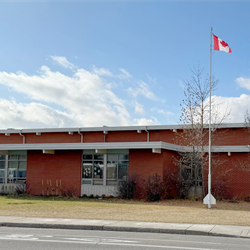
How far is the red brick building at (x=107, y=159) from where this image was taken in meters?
25.0

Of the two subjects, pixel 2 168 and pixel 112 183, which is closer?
pixel 112 183

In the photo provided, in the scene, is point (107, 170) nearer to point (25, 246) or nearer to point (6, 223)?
point (6, 223)

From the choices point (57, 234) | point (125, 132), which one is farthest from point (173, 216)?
point (125, 132)

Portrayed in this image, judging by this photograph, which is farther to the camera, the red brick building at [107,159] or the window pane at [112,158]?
the window pane at [112,158]

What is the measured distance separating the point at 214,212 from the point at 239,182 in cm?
855

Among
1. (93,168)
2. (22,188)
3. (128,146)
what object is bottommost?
(22,188)

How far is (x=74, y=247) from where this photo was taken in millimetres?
9578

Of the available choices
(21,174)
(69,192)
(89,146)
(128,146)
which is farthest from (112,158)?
(21,174)

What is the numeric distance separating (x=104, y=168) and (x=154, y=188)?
4.42 m

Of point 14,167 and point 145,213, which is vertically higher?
point 14,167

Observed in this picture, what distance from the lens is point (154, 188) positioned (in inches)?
909

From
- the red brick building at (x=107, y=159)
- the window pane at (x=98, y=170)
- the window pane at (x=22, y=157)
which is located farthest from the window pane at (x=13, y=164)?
the window pane at (x=98, y=170)

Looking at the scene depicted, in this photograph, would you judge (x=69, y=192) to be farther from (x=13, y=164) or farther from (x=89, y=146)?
(x=13, y=164)

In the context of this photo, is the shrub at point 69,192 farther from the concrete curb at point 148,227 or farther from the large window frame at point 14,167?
the concrete curb at point 148,227
